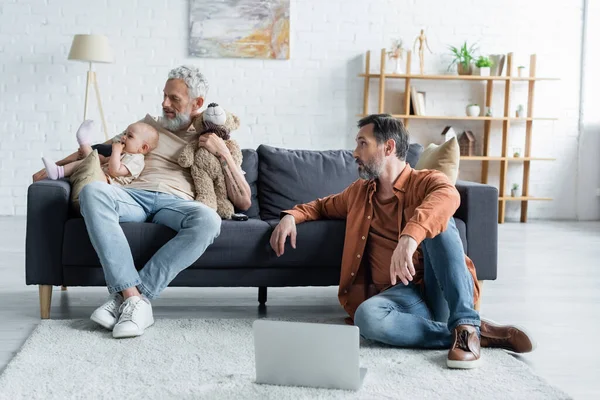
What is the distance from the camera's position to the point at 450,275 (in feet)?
8.34

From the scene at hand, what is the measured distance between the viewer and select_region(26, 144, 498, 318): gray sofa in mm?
3008

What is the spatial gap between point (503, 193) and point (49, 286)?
4.70 metres

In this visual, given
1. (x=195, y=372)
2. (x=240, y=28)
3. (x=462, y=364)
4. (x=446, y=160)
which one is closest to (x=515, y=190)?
(x=240, y=28)

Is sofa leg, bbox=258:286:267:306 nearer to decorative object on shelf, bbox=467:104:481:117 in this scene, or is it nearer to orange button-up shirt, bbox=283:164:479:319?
orange button-up shirt, bbox=283:164:479:319

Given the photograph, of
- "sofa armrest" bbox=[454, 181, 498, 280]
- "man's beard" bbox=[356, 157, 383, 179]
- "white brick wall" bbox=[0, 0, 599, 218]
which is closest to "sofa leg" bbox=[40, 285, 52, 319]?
"man's beard" bbox=[356, 157, 383, 179]

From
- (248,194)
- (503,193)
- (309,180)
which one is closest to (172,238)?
(248,194)

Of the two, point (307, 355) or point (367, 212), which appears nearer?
point (307, 355)

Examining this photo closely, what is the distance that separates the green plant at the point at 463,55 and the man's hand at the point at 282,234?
411 centimetres

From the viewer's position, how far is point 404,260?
2.38 metres

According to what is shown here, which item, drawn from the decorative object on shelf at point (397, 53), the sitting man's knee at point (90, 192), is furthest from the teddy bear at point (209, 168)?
the decorative object on shelf at point (397, 53)

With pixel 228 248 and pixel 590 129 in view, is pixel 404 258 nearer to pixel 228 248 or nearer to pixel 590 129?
pixel 228 248

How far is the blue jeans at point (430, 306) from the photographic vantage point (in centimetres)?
253

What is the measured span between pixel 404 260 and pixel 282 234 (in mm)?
725

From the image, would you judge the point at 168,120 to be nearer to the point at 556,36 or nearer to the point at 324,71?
the point at 324,71
